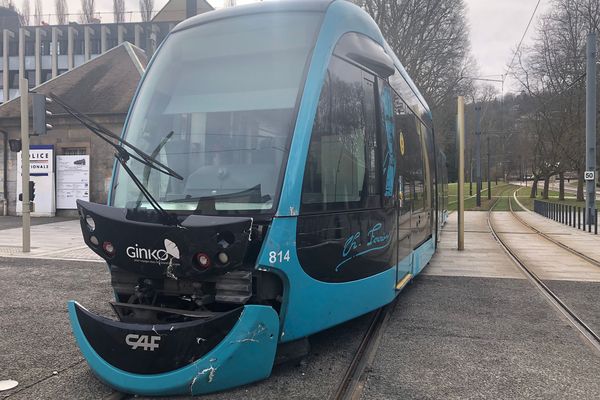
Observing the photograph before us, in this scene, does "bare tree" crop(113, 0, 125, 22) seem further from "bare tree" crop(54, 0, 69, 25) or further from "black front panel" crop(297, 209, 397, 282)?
"black front panel" crop(297, 209, 397, 282)

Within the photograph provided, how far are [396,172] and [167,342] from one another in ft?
10.0

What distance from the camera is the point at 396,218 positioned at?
17.5 feet

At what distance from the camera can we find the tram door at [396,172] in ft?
16.5

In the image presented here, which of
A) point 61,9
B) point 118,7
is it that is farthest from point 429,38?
point 61,9

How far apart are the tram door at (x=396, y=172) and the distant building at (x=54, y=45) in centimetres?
5138

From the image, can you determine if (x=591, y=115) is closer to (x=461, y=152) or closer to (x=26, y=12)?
(x=461, y=152)

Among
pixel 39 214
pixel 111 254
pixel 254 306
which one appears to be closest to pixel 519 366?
pixel 254 306

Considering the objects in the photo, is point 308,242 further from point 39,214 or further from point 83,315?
point 39,214

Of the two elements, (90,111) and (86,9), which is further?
(86,9)

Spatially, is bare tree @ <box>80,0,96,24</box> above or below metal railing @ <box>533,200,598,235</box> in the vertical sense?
above

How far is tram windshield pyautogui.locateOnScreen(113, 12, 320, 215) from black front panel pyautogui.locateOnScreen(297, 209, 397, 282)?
49 cm

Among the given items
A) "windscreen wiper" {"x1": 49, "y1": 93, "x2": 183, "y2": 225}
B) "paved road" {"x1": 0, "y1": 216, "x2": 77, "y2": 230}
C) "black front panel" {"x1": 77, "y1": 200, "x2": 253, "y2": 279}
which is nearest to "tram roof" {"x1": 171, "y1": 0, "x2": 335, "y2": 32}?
"windscreen wiper" {"x1": 49, "y1": 93, "x2": 183, "y2": 225}

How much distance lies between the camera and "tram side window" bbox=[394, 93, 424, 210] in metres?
5.74

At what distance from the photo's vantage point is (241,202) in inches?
145
